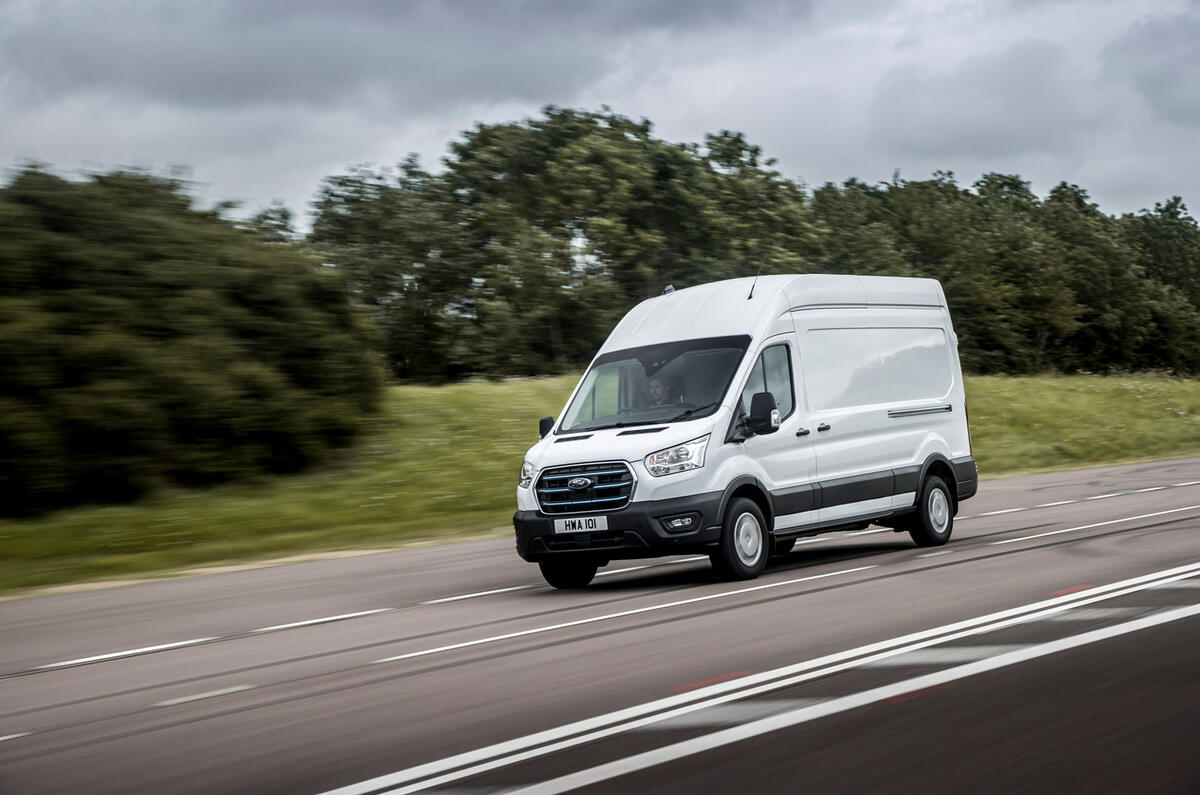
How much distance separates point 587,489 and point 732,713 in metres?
5.03

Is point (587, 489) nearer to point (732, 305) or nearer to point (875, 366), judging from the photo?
point (732, 305)

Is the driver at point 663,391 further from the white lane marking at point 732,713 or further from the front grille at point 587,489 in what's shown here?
the white lane marking at point 732,713

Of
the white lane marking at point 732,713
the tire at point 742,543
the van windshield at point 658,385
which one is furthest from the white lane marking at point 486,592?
the white lane marking at point 732,713

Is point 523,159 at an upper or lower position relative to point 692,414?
upper

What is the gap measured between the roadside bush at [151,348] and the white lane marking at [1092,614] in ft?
42.2

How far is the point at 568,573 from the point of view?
1165 cm

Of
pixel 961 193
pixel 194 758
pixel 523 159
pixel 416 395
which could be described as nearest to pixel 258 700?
pixel 194 758

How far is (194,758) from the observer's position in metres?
5.68

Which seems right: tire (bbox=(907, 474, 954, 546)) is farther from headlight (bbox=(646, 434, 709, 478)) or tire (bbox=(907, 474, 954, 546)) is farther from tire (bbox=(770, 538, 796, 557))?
headlight (bbox=(646, 434, 709, 478))

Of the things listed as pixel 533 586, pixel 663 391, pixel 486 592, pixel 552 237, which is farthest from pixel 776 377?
pixel 552 237

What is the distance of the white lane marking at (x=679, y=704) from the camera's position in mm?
5148

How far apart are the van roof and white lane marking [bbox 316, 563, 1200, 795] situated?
4060mm

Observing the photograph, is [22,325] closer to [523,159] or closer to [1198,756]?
[1198,756]

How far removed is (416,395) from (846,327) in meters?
14.7
